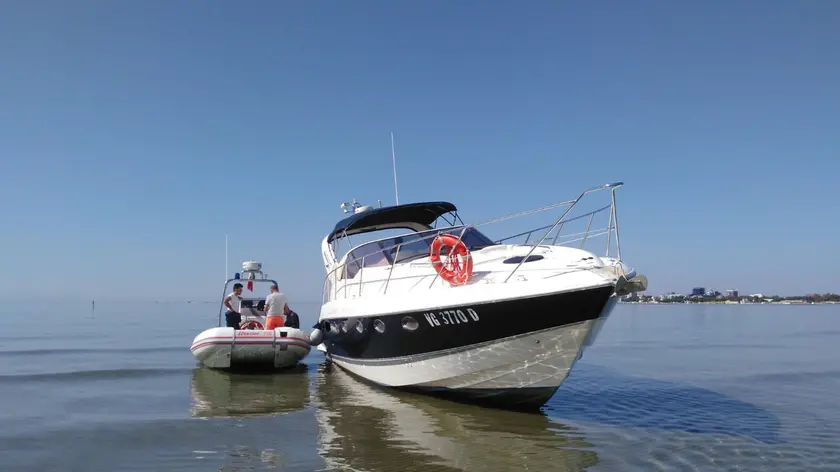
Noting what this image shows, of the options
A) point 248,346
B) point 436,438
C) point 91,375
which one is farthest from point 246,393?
point 436,438

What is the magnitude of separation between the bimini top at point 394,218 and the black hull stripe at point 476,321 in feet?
11.4

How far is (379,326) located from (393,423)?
6.08 ft

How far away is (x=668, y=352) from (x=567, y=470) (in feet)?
46.7

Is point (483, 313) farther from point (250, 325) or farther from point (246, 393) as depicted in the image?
point (250, 325)

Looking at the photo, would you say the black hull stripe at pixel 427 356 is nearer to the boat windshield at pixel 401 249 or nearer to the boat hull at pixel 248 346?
the boat windshield at pixel 401 249

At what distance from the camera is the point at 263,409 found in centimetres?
941

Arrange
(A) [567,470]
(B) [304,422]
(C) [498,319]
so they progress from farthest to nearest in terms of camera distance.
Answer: (B) [304,422] < (C) [498,319] < (A) [567,470]

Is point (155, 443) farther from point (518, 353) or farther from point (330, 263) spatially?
point (330, 263)

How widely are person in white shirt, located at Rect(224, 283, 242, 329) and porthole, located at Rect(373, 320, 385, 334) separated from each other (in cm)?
602

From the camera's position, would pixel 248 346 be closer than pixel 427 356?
No

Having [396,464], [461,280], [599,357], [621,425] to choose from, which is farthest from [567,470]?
[599,357]

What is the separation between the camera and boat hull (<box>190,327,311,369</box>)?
12.5m

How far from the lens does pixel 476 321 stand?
8102 millimetres

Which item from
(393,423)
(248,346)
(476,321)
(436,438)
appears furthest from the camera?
(248,346)
